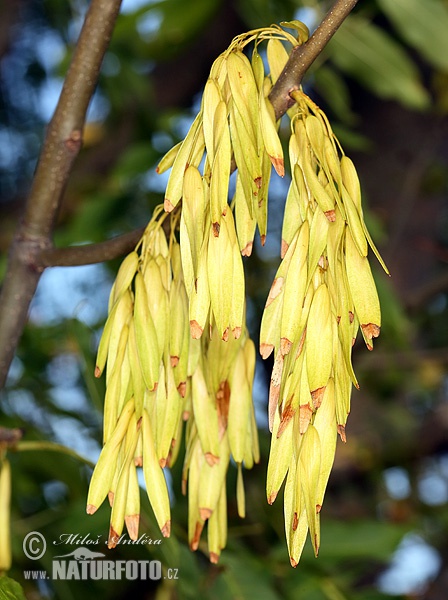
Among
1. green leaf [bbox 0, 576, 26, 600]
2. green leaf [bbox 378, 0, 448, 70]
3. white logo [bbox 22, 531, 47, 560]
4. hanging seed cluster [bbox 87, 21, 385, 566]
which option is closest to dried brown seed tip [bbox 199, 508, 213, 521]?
hanging seed cluster [bbox 87, 21, 385, 566]

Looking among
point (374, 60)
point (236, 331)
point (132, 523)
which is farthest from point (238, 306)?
point (374, 60)

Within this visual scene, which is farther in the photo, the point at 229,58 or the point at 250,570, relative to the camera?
the point at 250,570

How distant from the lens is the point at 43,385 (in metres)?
1.10

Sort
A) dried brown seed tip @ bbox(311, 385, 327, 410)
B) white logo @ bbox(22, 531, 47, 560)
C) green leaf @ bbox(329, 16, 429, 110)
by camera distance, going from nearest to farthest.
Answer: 1. dried brown seed tip @ bbox(311, 385, 327, 410)
2. white logo @ bbox(22, 531, 47, 560)
3. green leaf @ bbox(329, 16, 429, 110)

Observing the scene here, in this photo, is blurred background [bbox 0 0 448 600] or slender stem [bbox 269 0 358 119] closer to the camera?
slender stem [bbox 269 0 358 119]

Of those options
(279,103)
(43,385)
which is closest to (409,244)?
(43,385)

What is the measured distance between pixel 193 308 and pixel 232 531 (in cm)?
53

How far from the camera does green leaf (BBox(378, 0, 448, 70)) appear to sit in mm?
822

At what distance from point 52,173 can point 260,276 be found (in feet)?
2.84

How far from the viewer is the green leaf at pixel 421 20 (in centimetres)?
82

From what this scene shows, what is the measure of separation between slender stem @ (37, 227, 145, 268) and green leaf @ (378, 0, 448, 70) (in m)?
0.48

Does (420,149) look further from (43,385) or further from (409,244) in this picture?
(43,385)

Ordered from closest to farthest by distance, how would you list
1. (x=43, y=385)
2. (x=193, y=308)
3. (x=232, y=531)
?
1. (x=193, y=308)
2. (x=232, y=531)
3. (x=43, y=385)

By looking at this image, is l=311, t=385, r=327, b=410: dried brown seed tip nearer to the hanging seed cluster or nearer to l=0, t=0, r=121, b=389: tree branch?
the hanging seed cluster
